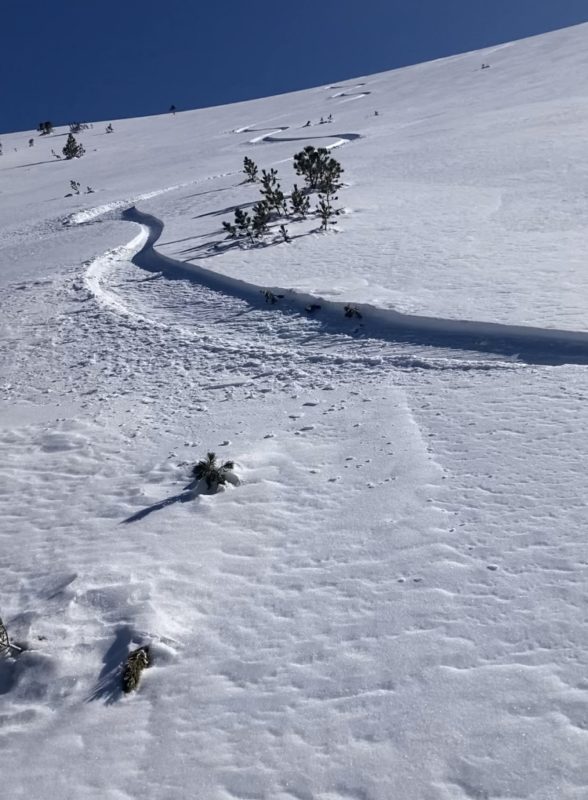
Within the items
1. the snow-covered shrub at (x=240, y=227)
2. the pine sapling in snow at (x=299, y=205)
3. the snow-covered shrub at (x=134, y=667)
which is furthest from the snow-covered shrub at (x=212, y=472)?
the pine sapling in snow at (x=299, y=205)

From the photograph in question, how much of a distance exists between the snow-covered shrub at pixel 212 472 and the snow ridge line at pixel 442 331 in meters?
2.83

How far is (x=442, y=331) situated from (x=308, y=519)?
3416 millimetres

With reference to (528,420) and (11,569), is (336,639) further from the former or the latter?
(528,420)

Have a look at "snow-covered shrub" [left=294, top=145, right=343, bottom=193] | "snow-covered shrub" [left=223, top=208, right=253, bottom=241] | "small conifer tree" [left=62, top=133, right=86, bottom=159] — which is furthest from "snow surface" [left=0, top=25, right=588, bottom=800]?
"small conifer tree" [left=62, top=133, right=86, bottom=159]

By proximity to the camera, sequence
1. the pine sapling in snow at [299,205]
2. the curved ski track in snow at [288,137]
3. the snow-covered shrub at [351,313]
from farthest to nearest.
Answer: the curved ski track in snow at [288,137]
the pine sapling in snow at [299,205]
the snow-covered shrub at [351,313]

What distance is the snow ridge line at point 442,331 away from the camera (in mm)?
6355

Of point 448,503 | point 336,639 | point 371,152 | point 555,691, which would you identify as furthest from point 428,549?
point 371,152

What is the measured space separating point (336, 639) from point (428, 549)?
0.84 metres

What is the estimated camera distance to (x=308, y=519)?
14.9ft

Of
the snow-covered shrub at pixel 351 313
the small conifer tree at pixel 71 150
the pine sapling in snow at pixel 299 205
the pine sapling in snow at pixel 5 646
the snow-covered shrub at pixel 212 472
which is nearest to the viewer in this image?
the pine sapling in snow at pixel 5 646

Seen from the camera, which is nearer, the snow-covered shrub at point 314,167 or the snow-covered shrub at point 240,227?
the snow-covered shrub at point 240,227

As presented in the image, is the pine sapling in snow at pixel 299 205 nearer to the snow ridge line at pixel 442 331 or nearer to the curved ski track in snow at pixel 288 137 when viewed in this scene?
the snow ridge line at pixel 442 331

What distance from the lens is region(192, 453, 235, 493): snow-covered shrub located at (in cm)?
493

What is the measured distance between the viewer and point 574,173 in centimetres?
1273
